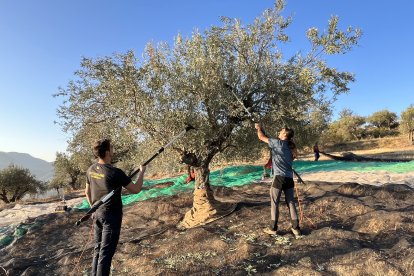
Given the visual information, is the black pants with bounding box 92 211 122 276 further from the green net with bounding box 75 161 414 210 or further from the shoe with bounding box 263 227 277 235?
the green net with bounding box 75 161 414 210

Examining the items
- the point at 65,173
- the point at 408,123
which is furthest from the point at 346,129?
the point at 65,173

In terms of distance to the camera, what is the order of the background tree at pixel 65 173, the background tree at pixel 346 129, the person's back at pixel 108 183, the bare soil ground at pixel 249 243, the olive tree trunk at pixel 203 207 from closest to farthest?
1. the person's back at pixel 108 183
2. the bare soil ground at pixel 249 243
3. the olive tree trunk at pixel 203 207
4. the background tree at pixel 65 173
5. the background tree at pixel 346 129

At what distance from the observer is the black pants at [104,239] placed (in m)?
6.15

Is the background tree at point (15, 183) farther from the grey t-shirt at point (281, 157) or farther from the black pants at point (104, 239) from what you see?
the grey t-shirt at point (281, 157)

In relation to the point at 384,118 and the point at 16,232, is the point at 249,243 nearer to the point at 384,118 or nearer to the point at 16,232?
the point at 16,232

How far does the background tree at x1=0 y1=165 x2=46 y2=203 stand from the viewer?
3631 centimetres

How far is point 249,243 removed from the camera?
835cm

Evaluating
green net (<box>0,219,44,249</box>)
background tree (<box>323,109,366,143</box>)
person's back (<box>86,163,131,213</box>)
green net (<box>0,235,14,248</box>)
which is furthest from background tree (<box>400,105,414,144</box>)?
person's back (<box>86,163,131,213</box>)

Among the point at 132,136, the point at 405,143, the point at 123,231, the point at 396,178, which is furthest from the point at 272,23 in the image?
the point at 405,143

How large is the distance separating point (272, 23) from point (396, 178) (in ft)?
39.4

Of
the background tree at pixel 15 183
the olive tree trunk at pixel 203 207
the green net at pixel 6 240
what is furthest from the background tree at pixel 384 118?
the green net at pixel 6 240

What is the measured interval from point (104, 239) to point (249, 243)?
351 cm

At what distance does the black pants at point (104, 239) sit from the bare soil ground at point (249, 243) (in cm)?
136

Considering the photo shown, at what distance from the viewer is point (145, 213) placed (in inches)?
527
